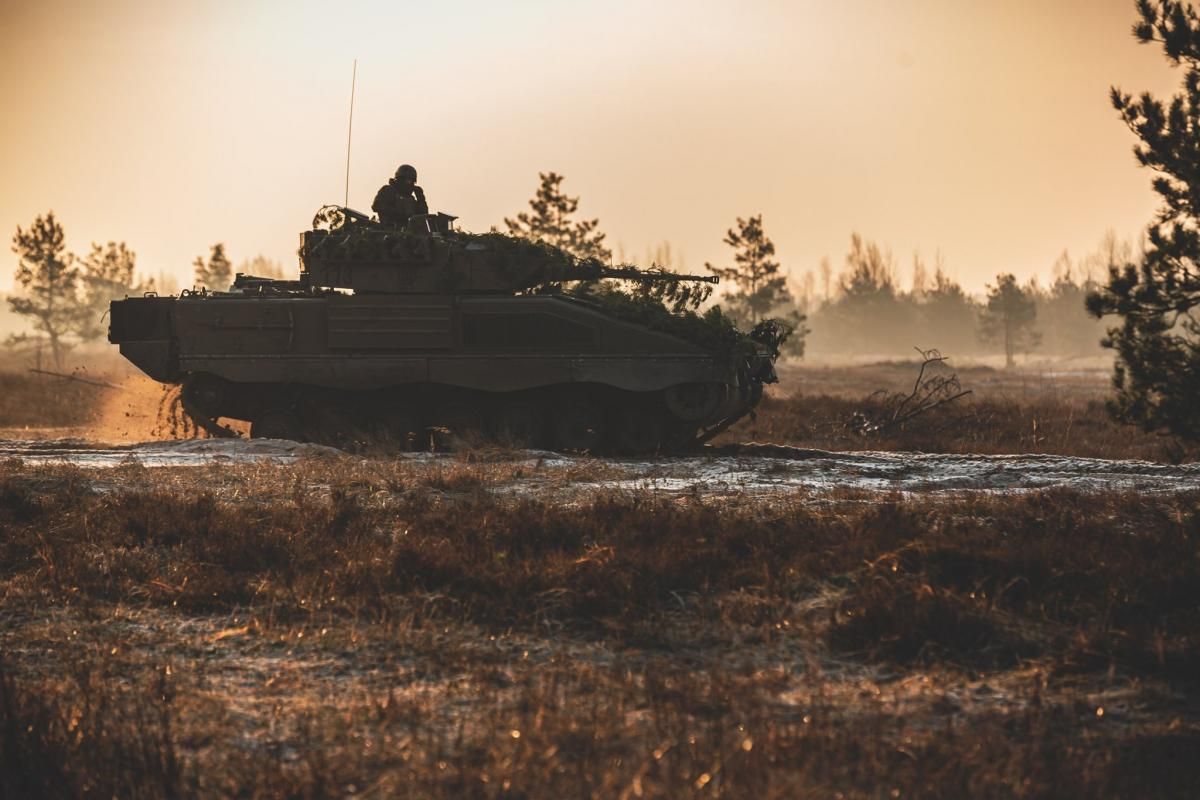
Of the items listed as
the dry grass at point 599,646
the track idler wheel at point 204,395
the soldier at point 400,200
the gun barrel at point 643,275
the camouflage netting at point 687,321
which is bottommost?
the dry grass at point 599,646

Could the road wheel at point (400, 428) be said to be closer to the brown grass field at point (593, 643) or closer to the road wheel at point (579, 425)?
the road wheel at point (579, 425)

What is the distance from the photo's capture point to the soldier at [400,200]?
18219mm

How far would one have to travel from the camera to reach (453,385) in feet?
56.7

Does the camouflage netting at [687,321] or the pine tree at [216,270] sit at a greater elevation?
the pine tree at [216,270]

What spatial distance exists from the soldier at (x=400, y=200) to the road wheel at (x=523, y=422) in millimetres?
3323

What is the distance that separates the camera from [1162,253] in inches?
407

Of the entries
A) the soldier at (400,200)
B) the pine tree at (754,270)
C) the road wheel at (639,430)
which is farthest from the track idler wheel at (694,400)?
the pine tree at (754,270)

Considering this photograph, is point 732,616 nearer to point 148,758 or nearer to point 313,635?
point 313,635

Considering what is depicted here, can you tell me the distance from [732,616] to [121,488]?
6.85 meters

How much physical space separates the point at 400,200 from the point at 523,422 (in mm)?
3901

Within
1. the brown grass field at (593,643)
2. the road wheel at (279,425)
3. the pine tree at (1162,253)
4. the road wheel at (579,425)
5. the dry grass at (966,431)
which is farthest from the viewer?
the dry grass at (966,431)

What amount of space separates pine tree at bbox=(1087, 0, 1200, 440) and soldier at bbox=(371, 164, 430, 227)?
1053 cm

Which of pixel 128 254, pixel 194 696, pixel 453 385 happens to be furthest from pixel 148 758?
pixel 128 254

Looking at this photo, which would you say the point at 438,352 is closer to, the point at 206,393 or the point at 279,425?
the point at 279,425
